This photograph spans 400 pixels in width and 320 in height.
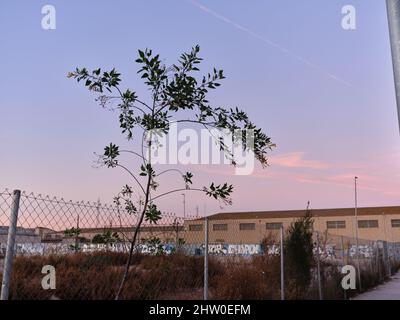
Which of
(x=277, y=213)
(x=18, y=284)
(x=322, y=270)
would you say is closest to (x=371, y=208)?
(x=277, y=213)

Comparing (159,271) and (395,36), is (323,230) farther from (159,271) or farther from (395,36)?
(395,36)

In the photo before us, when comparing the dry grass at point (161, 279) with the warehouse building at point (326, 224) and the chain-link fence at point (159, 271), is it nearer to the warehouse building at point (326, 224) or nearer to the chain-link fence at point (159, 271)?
the chain-link fence at point (159, 271)

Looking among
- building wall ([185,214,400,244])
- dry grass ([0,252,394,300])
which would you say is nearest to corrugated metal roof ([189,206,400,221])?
building wall ([185,214,400,244])

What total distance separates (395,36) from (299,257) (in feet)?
27.2

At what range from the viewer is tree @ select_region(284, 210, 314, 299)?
10109 mm

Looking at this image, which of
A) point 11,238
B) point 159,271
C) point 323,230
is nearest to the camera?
point 11,238

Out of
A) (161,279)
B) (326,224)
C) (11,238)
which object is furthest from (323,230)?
(11,238)

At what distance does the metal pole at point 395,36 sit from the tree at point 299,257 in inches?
321

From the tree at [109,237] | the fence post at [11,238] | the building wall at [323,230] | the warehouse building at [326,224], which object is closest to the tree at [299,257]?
the tree at [109,237]

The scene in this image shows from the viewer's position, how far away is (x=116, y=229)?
4.89 meters

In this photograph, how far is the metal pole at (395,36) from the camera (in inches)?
102

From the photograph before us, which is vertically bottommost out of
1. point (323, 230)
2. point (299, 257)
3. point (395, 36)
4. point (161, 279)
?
point (161, 279)

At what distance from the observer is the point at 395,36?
264 cm
